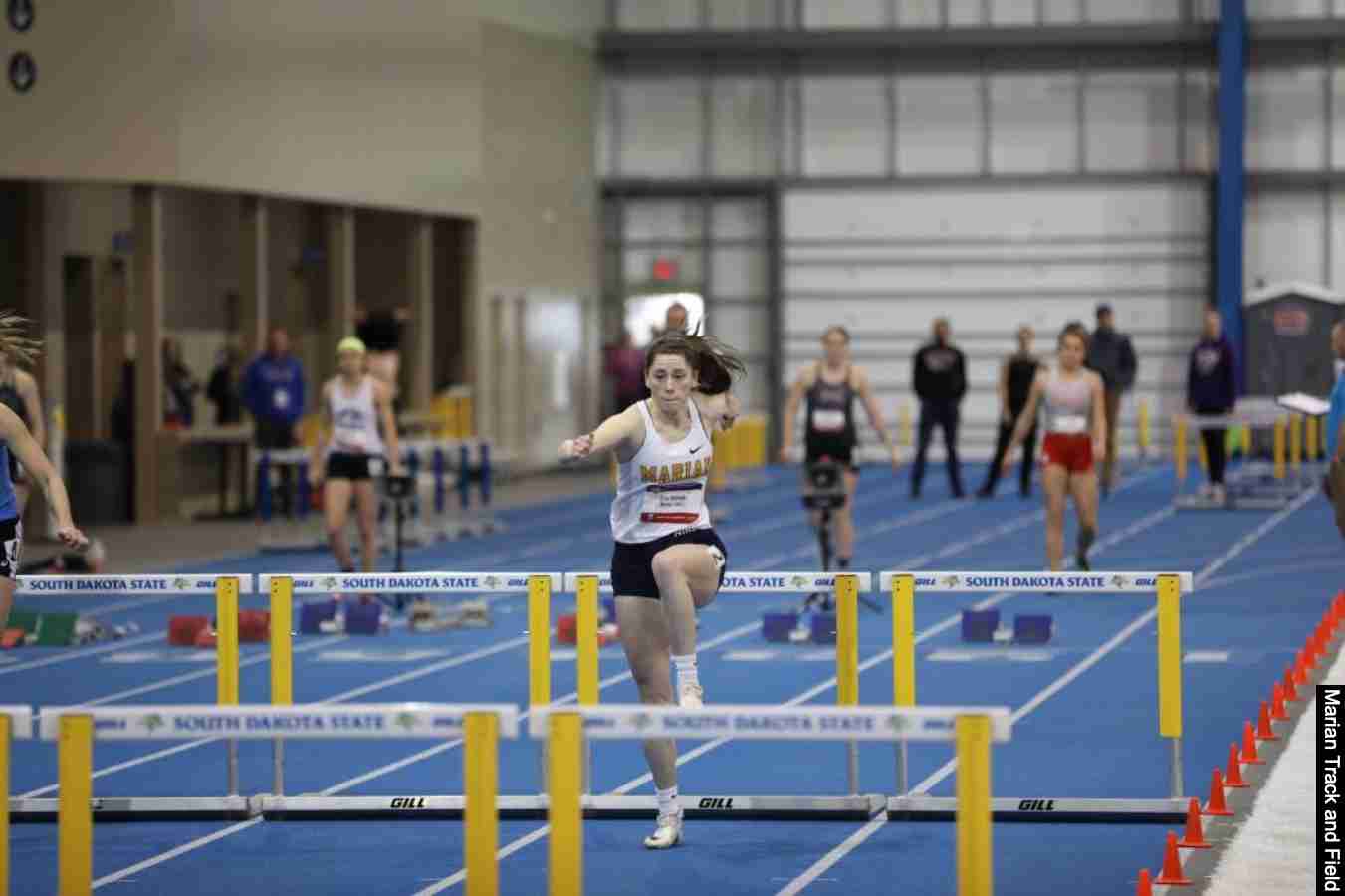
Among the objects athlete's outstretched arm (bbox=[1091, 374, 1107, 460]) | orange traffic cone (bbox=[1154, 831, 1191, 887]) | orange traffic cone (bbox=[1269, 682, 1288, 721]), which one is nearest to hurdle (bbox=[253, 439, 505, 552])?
athlete's outstretched arm (bbox=[1091, 374, 1107, 460])

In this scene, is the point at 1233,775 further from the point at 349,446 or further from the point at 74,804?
the point at 349,446

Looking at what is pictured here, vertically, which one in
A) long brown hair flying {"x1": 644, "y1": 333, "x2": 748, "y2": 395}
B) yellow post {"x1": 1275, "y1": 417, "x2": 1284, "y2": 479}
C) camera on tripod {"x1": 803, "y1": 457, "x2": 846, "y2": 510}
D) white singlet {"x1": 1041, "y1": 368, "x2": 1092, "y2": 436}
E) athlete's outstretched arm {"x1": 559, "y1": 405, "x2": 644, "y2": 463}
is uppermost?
long brown hair flying {"x1": 644, "y1": 333, "x2": 748, "y2": 395}

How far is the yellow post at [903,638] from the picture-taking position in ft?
34.7

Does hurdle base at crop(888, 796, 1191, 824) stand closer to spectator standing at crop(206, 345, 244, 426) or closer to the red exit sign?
spectator standing at crop(206, 345, 244, 426)

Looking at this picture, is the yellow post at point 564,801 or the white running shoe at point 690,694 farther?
the white running shoe at point 690,694

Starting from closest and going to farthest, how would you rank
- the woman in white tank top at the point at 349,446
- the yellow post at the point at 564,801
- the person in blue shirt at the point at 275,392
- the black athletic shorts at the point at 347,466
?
the yellow post at the point at 564,801 → the woman in white tank top at the point at 349,446 → the black athletic shorts at the point at 347,466 → the person in blue shirt at the point at 275,392

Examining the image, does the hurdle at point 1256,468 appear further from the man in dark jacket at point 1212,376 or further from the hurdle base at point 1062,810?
the hurdle base at point 1062,810

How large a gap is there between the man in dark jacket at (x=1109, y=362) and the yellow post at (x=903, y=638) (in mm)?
20594

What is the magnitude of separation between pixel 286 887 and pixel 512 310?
30116 mm

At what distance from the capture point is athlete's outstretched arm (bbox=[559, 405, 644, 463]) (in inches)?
382

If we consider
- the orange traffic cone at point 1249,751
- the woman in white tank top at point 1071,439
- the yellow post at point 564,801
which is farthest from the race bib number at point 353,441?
the yellow post at point 564,801

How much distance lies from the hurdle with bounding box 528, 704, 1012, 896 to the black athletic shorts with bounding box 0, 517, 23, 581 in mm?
3687

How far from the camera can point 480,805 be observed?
7.66 metres

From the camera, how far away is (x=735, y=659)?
17.0m
